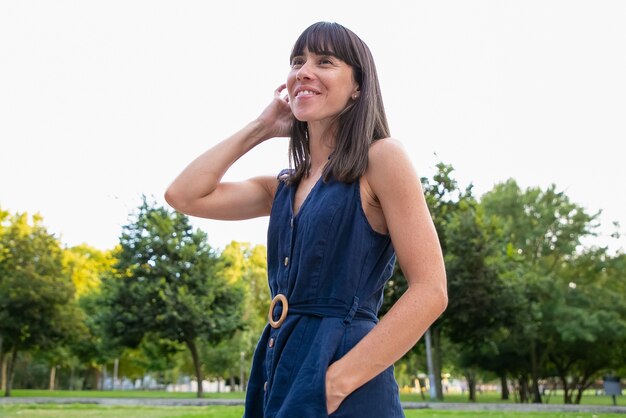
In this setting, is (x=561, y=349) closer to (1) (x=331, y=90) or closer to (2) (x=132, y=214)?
(2) (x=132, y=214)

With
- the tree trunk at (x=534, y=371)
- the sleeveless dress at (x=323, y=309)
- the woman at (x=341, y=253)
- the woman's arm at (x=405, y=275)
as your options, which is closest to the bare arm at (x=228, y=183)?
the woman at (x=341, y=253)

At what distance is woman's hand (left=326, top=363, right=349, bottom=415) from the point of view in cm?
171

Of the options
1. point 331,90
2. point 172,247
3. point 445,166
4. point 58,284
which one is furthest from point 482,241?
point 331,90

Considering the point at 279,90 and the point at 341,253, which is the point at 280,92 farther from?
the point at 341,253

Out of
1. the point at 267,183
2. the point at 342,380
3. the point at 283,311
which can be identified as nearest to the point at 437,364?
the point at 267,183

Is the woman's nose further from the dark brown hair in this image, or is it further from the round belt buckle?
the round belt buckle

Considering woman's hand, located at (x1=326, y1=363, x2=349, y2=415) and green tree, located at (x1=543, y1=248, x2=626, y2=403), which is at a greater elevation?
green tree, located at (x1=543, y1=248, x2=626, y2=403)

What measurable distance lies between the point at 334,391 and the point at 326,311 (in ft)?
0.71

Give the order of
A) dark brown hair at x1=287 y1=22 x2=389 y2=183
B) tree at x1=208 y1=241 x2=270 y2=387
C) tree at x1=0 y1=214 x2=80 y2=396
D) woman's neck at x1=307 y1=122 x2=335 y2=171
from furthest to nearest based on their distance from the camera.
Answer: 1. tree at x1=208 y1=241 x2=270 y2=387
2. tree at x1=0 y1=214 x2=80 y2=396
3. woman's neck at x1=307 y1=122 x2=335 y2=171
4. dark brown hair at x1=287 y1=22 x2=389 y2=183

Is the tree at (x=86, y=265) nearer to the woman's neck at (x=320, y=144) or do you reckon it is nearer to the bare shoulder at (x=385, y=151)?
the woman's neck at (x=320, y=144)

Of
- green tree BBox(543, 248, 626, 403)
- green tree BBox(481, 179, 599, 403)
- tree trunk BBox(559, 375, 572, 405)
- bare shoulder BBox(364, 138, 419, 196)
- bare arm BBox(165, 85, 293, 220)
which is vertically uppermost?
green tree BBox(481, 179, 599, 403)

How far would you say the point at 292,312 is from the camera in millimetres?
1888

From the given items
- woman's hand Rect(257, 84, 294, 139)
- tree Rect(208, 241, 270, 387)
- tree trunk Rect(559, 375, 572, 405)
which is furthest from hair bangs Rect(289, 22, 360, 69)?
tree trunk Rect(559, 375, 572, 405)

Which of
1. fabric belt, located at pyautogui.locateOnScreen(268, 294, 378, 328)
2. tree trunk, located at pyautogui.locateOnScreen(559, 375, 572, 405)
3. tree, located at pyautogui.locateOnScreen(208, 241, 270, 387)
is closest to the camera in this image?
fabric belt, located at pyautogui.locateOnScreen(268, 294, 378, 328)
